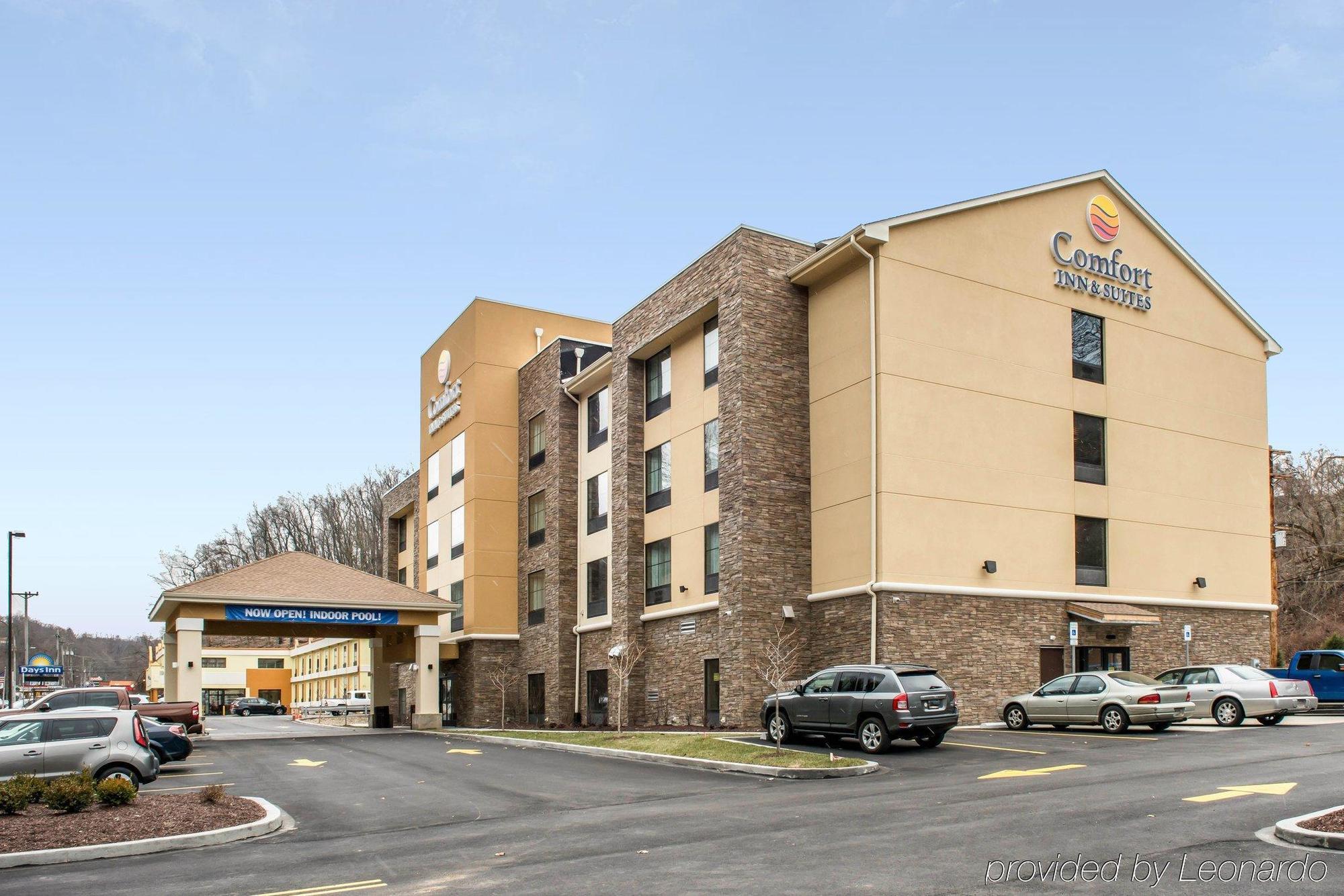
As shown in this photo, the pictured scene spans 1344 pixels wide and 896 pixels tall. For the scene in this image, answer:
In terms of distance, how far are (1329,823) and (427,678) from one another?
34214 millimetres

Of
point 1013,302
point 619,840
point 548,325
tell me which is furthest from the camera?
point 548,325

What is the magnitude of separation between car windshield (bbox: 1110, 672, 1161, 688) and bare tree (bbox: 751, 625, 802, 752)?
24.6 ft

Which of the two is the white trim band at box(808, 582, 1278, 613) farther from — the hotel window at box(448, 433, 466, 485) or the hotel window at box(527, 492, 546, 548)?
the hotel window at box(448, 433, 466, 485)

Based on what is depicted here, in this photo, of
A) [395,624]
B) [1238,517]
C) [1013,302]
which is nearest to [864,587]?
[1013,302]

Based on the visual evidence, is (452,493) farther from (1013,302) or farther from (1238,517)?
(1238,517)

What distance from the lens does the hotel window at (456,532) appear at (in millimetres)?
47250

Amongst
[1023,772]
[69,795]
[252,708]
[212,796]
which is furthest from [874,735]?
[252,708]

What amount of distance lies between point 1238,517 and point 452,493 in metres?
29.7

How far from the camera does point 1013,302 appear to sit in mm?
31031

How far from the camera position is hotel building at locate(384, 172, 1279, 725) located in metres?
28.7

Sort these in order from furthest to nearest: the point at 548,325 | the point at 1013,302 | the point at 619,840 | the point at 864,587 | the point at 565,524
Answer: the point at 548,325 → the point at 565,524 → the point at 1013,302 → the point at 864,587 → the point at 619,840

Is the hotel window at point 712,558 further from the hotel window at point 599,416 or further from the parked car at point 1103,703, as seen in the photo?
the parked car at point 1103,703

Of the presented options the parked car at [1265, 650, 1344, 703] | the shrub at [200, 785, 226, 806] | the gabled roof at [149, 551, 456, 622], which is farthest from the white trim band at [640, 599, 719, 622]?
the shrub at [200, 785, 226, 806]

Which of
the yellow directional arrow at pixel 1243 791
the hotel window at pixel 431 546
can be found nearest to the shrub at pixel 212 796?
the yellow directional arrow at pixel 1243 791
